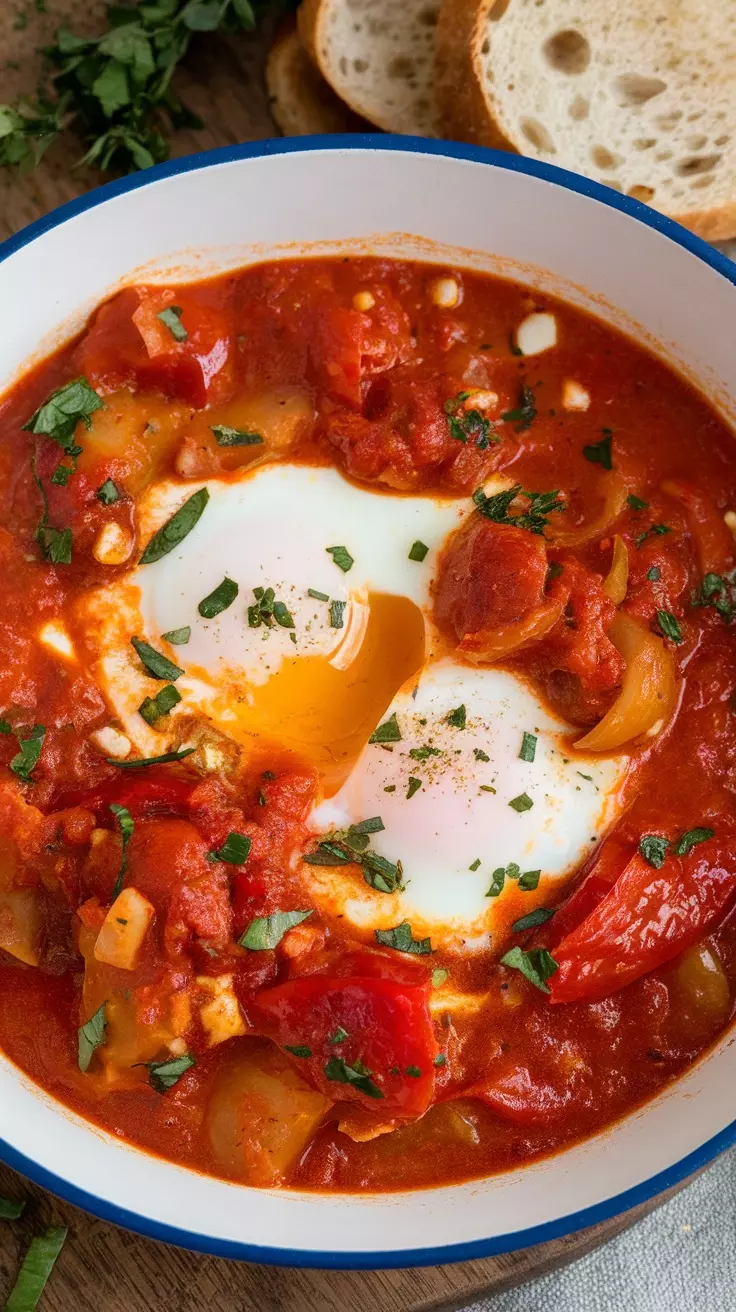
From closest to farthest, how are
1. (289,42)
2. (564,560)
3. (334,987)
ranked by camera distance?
(334,987)
(564,560)
(289,42)

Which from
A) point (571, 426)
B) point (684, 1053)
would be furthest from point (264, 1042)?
point (571, 426)

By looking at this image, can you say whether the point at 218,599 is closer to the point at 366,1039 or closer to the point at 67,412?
the point at 67,412

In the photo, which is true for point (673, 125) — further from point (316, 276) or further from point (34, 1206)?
point (34, 1206)

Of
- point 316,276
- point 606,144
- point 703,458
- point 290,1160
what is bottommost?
point 290,1160

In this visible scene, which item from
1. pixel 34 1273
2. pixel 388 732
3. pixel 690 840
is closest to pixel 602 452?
pixel 388 732

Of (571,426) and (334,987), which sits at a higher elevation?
(571,426)

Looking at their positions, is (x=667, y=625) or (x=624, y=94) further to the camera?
(x=624, y=94)
